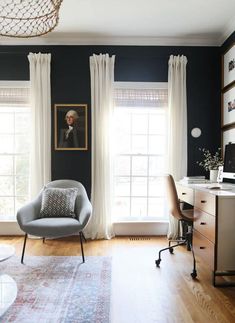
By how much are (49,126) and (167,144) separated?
1650 millimetres

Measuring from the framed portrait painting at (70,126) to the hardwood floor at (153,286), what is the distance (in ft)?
4.34

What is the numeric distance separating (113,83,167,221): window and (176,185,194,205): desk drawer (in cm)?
67

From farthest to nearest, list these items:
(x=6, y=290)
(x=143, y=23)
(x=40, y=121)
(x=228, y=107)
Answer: (x=40, y=121)
(x=228, y=107)
(x=143, y=23)
(x=6, y=290)

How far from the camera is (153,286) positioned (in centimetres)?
251

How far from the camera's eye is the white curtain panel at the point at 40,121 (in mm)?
3936

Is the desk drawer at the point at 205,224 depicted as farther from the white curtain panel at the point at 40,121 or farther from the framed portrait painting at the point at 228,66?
the white curtain panel at the point at 40,121

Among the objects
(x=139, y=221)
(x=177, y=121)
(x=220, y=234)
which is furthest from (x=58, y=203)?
(x=177, y=121)

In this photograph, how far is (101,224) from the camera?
156 inches

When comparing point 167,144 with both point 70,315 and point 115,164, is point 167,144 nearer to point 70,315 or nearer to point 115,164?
point 115,164

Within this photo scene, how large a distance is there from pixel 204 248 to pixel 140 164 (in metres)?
1.76

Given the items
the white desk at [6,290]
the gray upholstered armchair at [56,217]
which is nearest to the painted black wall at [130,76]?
the gray upholstered armchair at [56,217]

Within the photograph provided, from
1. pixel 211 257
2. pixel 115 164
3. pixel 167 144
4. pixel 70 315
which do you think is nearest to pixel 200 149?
pixel 167 144

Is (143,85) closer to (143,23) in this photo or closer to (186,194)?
(143,23)

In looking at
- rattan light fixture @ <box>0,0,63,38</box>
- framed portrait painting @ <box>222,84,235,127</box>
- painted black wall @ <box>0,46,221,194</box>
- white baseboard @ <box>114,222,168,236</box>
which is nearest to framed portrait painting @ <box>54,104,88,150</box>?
painted black wall @ <box>0,46,221,194</box>
